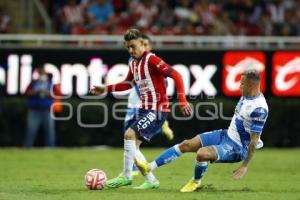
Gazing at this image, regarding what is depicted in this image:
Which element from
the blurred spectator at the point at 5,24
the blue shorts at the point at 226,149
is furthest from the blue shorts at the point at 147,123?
the blurred spectator at the point at 5,24

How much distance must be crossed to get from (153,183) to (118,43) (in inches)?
482

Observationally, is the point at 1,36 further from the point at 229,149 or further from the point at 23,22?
the point at 229,149

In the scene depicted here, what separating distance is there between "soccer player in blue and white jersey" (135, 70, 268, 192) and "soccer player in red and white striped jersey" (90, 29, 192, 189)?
39cm

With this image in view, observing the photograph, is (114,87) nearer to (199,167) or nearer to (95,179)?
(95,179)

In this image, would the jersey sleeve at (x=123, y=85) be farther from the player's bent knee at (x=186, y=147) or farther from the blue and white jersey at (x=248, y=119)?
the blue and white jersey at (x=248, y=119)

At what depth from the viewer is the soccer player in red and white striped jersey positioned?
45.4 feet

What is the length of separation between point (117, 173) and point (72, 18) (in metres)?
10.3

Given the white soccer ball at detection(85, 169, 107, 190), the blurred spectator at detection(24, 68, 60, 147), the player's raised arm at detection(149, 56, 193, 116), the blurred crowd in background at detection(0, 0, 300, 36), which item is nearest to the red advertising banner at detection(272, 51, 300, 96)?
the blurred crowd in background at detection(0, 0, 300, 36)

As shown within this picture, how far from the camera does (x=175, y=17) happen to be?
27.3 metres

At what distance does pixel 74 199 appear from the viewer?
489 inches

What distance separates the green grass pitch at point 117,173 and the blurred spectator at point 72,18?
12.2 feet

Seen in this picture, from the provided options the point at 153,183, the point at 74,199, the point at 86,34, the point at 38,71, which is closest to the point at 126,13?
the point at 86,34

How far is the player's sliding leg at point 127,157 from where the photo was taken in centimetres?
1380

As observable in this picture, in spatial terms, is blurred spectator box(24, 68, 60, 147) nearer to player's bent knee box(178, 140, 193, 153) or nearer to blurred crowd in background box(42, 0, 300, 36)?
blurred crowd in background box(42, 0, 300, 36)
